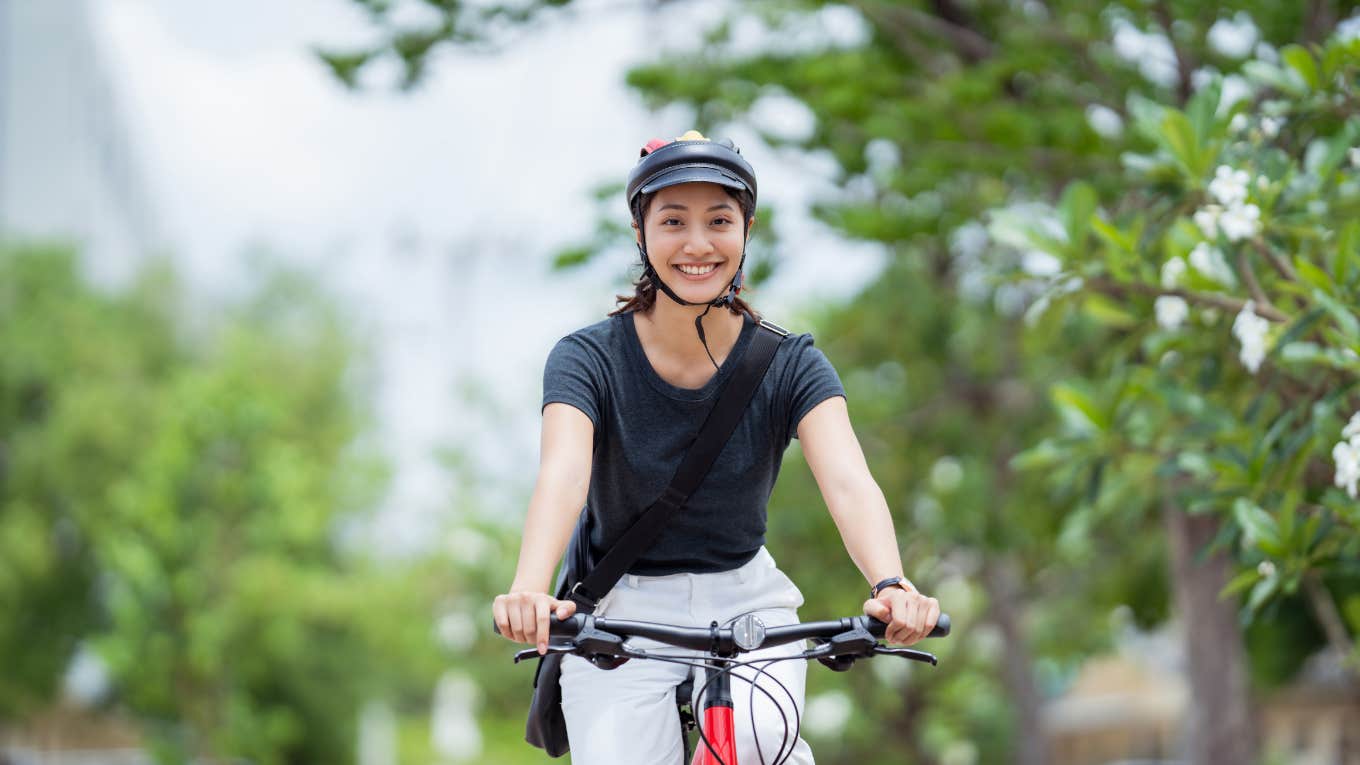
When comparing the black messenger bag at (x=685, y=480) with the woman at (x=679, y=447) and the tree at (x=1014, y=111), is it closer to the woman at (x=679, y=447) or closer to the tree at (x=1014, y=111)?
the woman at (x=679, y=447)

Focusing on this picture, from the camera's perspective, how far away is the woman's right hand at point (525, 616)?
265 centimetres

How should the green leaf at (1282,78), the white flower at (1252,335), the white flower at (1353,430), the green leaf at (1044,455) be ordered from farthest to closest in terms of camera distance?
the green leaf at (1044,455) → the green leaf at (1282,78) → the white flower at (1252,335) → the white flower at (1353,430)

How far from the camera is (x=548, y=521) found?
290 cm

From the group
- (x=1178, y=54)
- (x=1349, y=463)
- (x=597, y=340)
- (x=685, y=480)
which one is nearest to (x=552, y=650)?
(x=685, y=480)

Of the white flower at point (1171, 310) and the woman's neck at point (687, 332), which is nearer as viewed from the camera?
the woman's neck at point (687, 332)

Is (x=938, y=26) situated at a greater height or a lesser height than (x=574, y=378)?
greater

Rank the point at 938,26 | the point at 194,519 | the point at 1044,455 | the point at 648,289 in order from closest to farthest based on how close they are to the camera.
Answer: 1. the point at 648,289
2. the point at 1044,455
3. the point at 938,26
4. the point at 194,519

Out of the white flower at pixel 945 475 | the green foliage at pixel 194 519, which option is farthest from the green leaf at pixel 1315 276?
the green foliage at pixel 194 519

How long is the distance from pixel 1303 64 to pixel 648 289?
2893mm

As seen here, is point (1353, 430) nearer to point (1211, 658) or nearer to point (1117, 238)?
point (1117, 238)

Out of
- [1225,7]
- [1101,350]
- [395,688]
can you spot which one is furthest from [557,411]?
[395,688]

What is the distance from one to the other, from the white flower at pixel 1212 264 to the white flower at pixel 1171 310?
0.34m

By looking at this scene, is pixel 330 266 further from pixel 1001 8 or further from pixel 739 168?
pixel 739 168

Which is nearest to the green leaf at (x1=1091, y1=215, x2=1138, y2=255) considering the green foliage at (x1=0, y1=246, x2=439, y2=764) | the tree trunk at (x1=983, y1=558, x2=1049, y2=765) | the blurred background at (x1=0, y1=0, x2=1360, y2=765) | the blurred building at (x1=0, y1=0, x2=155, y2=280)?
the blurred background at (x1=0, y1=0, x2=1360, y2=765)
